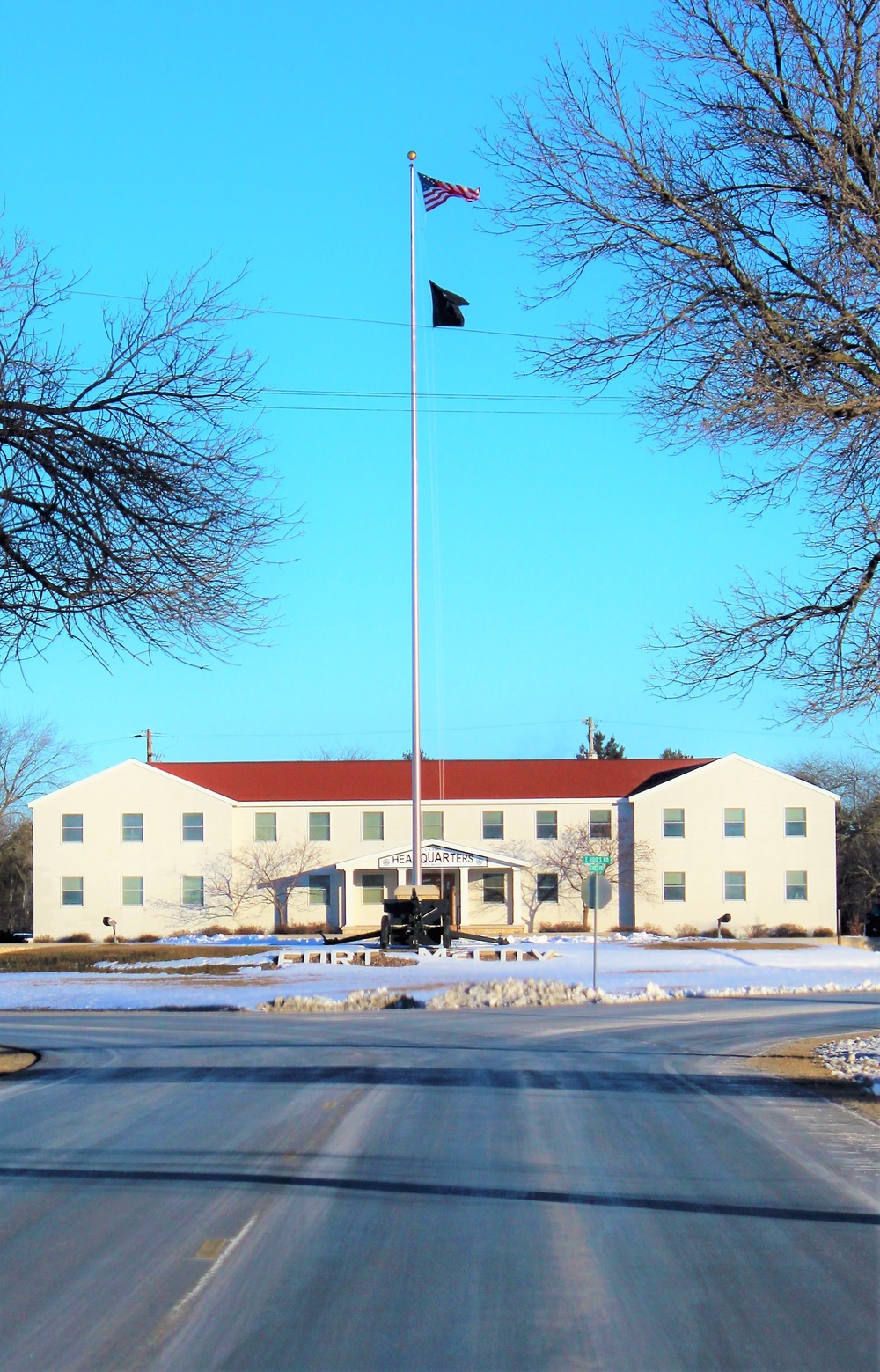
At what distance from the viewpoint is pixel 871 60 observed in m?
10.2

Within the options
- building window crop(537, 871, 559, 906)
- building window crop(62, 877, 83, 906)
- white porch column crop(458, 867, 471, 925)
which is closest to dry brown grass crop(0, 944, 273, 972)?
building window crop(62, 877, 83, 906)

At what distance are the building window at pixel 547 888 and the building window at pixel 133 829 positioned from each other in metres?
16.2

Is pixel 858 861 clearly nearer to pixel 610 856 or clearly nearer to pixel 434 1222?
pixel 610 856

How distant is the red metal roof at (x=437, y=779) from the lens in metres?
54.4

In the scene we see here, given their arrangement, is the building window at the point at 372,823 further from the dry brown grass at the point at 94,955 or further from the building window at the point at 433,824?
the dry brown grass at the point at 94,955

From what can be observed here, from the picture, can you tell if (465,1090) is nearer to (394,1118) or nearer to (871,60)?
(394,1118)

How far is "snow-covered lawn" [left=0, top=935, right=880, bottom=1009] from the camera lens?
87.8 feet

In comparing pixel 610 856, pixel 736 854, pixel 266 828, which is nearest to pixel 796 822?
pixel 736 854

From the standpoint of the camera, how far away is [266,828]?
53.4 metres

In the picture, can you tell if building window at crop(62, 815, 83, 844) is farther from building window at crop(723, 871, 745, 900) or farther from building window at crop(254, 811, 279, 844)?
building window at crop(723, 871, 745, 900)

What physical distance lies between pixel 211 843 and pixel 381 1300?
1886 inches

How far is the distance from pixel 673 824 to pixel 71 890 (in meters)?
24.4

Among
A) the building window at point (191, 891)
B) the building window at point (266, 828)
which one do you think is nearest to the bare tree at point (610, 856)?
the building window at point (266, 828)

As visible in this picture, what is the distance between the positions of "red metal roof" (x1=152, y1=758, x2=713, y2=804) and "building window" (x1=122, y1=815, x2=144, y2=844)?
2557 millimetres
